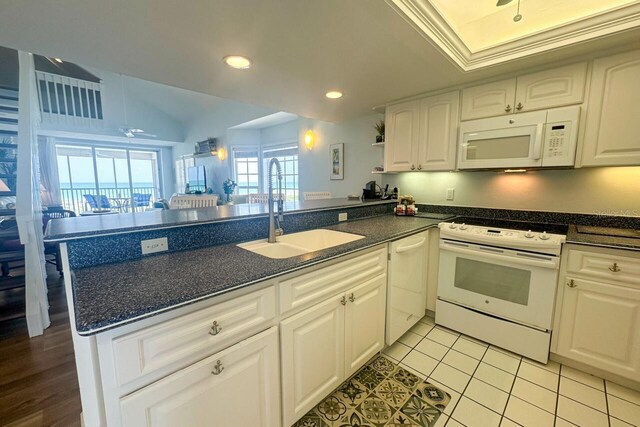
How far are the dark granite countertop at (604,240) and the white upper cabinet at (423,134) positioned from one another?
1016 mm

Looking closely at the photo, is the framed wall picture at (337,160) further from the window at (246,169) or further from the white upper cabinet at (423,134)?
the window at (246,169)

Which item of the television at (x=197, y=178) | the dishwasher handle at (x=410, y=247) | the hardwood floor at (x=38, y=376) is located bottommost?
the hardwood floor at (x=38, y=376)

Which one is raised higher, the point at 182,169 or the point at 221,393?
the point at 182,169

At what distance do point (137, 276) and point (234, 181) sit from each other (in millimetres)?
5560

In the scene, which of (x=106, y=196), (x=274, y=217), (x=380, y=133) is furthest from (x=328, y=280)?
(x=106, y=196)

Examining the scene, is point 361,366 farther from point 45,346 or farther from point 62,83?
point 62,83

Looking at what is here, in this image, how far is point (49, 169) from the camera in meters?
6.27

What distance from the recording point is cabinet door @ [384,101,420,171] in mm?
2607

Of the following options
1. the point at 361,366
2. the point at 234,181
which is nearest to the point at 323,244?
the point at 361,366

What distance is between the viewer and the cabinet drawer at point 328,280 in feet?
3.83

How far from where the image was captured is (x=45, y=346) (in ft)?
6.68

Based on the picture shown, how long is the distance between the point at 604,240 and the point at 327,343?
1844 mm

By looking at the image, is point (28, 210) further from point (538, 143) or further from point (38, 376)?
point (538, 143)

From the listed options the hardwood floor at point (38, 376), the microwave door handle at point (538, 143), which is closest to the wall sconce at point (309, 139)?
the microwave door handle at point (538, 143)
